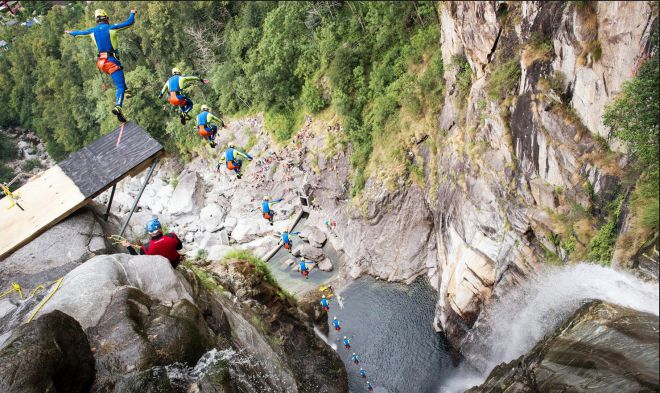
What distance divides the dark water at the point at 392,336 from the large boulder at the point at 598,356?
31.8ft

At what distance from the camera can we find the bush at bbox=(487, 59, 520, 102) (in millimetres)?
16406

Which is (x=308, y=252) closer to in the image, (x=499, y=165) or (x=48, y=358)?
(x=499, y=165)

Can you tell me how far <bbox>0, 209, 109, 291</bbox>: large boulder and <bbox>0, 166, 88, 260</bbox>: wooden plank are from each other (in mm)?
201

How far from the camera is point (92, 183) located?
1047 cm

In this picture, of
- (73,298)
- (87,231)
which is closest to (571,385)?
(73,298)

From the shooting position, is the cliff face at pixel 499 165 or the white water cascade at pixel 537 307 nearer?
the white water cascade at pixel 537 307

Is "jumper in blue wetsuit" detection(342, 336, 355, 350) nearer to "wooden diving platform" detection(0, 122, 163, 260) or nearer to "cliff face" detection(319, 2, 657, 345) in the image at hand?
"cliff face" detection(319, 2, 657, 345)

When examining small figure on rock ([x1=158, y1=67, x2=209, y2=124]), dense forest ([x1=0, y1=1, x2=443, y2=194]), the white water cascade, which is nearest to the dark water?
the white water cascade

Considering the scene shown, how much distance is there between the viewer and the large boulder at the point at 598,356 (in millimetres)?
8883

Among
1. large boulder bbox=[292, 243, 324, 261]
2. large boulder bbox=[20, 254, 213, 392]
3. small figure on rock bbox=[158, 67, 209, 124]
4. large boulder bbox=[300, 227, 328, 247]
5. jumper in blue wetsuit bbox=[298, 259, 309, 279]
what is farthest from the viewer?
large boulder bbox=[300, 227, 328, 247]

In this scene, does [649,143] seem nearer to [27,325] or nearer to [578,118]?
[578,118]

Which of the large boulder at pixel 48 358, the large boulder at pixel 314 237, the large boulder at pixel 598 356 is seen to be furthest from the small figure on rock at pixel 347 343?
the large boulder at pixel 48 358

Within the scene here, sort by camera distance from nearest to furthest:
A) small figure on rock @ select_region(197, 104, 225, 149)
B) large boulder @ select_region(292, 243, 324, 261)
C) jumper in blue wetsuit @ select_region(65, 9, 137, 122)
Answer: jumper in blue wetsuit @ select_region(65, 9, 137, 122)
small figure on rock @ select_region(197, 104, 225, 149)
large boulder @ select_region(292, 243, 324, 261)

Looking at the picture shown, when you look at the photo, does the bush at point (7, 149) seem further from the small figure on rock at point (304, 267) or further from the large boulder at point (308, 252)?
the small figure on rock at point (304, 267)
